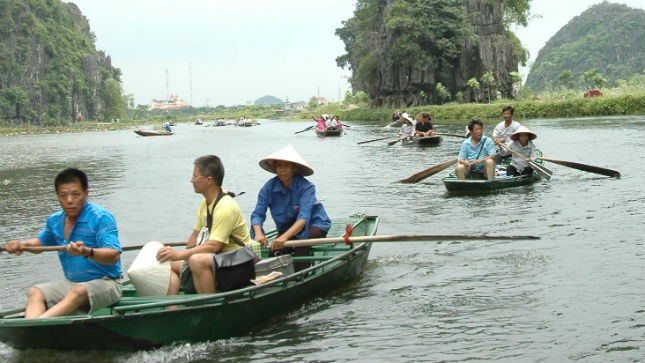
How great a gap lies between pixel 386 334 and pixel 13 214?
33.4ft

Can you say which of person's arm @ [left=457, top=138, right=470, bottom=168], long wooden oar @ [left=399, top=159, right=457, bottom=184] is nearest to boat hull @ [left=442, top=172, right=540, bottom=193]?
person's arm @ [left=457, top=138, right=470, bottom=168]

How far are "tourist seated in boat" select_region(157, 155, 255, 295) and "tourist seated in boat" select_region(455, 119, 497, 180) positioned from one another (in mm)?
7514

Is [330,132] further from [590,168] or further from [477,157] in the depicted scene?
[477,157]

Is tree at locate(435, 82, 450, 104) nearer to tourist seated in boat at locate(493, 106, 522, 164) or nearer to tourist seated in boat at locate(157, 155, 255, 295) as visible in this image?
tourist seated in boat at locate(493, 106, 522, 164)

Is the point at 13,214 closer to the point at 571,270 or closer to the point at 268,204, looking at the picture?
the point at 268,204

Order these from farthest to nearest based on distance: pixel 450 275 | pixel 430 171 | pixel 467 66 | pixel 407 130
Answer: pixel 467 66 < pixel 407 130 < pixel 430 171 < pixel 450 275

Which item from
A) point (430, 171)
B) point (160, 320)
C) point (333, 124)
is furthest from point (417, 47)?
point (160, 320)

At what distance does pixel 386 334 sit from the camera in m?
6.15

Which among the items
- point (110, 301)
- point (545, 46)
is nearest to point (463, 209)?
point (110, 301)

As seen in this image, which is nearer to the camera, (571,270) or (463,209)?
(571,270)

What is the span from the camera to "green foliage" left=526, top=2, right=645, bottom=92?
94.0 meters

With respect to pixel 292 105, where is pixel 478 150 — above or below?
below

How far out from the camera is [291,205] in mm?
7020

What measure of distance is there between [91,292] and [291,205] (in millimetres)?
2334
